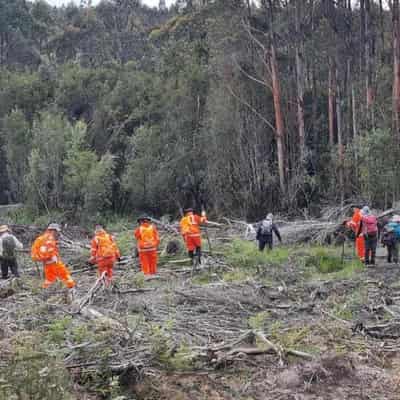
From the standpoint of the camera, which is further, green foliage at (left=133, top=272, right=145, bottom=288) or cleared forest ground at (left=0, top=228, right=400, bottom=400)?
green foliage at (left=133, top=272, right=145, bottom=288)

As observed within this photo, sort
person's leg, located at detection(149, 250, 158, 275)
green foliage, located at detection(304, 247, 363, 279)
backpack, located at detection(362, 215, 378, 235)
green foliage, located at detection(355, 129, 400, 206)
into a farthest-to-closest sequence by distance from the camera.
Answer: green foliage, located at detection(355, 129, 400, 206) < backpack, located at detection(362, 215, 378, 235) < green foliage, located at detection(304, 247, 363, 279) < person's leg, located at detection(149, 250, 158, 275)

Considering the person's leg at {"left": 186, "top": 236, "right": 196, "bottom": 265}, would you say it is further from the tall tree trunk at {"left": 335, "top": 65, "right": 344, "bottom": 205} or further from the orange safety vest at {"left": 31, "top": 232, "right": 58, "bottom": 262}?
the tall tree trunk at {"left": 335, "top": 65, "right": 344, "bottom": 205}

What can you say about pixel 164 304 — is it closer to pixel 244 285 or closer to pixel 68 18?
pixel 244 285

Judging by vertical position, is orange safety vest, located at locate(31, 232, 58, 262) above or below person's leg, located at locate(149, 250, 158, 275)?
above

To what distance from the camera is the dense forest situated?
2617cm

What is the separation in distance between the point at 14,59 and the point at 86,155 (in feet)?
89.7

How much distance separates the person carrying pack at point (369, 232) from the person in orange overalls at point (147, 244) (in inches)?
190

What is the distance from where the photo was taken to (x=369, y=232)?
14.6 meters

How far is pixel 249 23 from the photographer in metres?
27.9

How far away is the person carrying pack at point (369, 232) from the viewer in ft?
47.6

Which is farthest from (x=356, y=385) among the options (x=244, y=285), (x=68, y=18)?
(x=68, y=18)

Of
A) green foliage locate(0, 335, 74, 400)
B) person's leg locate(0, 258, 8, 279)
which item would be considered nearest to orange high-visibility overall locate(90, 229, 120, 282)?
person's leg locate(0, 258, 8, 279)

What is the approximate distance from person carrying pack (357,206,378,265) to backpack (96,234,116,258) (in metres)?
5.84

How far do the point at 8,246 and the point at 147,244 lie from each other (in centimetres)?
291
